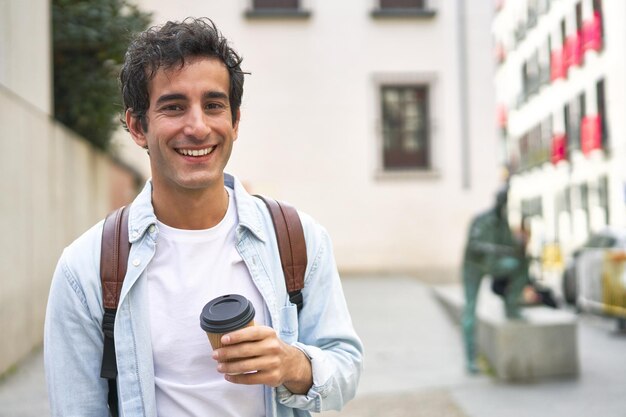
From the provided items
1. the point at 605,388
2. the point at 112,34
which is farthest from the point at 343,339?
the point at 112,34

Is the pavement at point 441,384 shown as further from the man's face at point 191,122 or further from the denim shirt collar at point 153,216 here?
the man's face at point 191,122

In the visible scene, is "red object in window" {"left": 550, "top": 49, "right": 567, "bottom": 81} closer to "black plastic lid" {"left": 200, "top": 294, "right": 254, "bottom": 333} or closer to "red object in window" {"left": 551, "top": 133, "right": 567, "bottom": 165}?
"red object in window" {"left": 551, "top": 133, "right": 567, "bottom": 165}

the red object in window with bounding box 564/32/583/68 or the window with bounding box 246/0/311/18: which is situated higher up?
the red object in window with bounding box 564/32/583/68

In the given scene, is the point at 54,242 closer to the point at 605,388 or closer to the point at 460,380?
the point at 460,380

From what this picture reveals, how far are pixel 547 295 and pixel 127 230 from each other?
10.2 meters

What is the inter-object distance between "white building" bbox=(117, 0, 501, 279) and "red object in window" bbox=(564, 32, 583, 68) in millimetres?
10486

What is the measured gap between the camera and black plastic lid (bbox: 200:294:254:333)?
173cm

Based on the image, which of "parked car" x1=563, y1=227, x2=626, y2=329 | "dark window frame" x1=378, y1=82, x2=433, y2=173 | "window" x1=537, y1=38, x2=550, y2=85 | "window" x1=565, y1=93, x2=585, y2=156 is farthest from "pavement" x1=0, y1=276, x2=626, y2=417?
"window" x1=537, y1=38, x2=550, y2=85

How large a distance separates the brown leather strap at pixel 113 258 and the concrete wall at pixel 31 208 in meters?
5.73

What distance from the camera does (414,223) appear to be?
58.2ft

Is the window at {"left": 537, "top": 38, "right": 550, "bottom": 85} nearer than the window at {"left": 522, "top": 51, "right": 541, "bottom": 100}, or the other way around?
the window at {"left": 537, "top": 38, "right": 550, "bottom": 85}

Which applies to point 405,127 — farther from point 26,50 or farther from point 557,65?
point 557,65

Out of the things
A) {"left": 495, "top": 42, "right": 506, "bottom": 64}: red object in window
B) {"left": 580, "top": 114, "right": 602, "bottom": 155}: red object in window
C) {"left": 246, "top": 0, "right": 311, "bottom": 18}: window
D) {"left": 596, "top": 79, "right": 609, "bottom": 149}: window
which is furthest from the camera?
{"left": 495, "top": 42, "right": 506, "bottom": 64}: red object in window

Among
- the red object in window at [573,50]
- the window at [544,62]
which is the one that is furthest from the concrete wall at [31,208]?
the window at [544,62]
